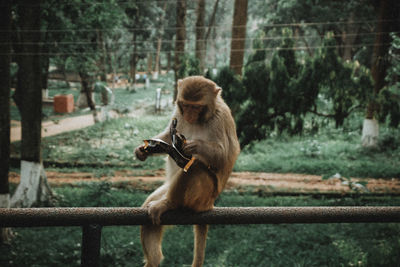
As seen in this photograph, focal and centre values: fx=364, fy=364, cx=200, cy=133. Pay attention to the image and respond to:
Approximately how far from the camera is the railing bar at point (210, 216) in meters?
1.68

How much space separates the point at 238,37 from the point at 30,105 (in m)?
5.74

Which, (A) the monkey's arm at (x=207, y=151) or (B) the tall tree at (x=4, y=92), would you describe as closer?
(A) the monkey's arm at (x=207, y=151)

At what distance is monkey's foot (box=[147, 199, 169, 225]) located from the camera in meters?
1.90

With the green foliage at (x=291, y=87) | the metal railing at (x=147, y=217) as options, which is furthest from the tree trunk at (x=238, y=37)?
the metal railing at (x=147, y=217)

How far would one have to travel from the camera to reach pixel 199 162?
2617mm

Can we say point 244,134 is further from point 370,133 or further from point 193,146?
point 370,133

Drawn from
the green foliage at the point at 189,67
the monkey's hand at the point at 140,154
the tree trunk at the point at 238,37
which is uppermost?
the tree trunk at the point at 238,37

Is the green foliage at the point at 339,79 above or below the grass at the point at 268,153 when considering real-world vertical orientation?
above

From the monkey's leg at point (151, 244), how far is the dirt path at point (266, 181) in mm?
7223

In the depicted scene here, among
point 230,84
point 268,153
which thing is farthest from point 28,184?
point 268,153

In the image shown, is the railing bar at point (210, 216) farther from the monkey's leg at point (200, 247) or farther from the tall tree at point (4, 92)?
the tall tree at point (4, 92)

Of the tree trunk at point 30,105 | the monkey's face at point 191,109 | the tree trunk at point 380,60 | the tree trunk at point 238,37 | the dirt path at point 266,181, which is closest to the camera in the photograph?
the monkey's face at point 191,109

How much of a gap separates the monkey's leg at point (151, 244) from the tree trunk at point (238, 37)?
7.35 m

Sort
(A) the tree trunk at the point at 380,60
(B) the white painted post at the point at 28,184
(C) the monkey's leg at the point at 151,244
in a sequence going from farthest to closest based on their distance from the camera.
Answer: (A) the tree trunk at the point at 380,60 < (B) the white painted post at the point at 28,184 < (C) the monkey's leg at the point at 151,244
